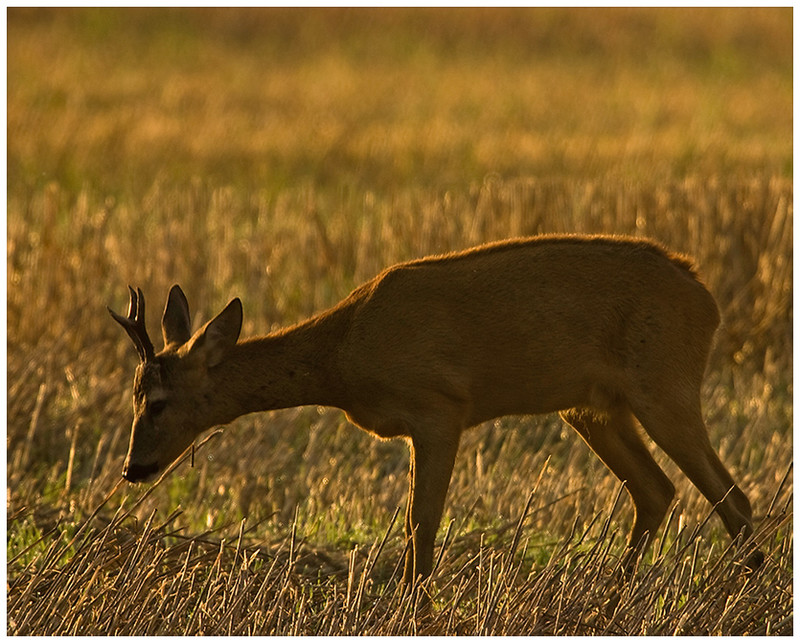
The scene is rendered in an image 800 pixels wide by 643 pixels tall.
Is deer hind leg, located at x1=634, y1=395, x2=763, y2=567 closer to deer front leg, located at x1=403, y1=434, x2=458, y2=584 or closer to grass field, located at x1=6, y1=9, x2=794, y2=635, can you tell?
grass field, located at x1=6, y1=9, x2=794, y2=635

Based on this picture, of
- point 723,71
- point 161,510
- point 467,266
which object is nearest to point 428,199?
point 161,510

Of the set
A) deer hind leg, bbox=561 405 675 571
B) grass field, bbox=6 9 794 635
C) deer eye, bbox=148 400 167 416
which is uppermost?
deer eye, bbox=148 400 167 416

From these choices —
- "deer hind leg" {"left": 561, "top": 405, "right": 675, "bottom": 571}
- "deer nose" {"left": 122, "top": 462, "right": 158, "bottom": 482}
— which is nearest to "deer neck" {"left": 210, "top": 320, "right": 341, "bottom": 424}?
"deer nose" {"left": 122, "top": 462, "right": 158, "bottom": 482}

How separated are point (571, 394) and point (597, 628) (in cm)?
125

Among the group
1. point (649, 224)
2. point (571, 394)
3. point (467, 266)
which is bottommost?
point (649, 224)

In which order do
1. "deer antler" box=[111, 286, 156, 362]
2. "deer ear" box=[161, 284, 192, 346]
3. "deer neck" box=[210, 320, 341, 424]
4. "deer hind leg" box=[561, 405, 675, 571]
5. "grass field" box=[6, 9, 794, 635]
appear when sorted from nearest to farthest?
"grass field" box=[6, 9, 794, 635] < "deer antler" box=[111, 286, 156, 362] < "deer neck" box=[210, 320, 341, 424] < "deer ear" box=[161, 284, 192, 346] < "deer hind leg" box=[561, 405, 675, 571]

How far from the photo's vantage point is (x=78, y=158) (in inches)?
832

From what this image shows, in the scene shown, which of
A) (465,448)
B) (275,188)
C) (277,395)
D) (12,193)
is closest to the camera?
(277,395)

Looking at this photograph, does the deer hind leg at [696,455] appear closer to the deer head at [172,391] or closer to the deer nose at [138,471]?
the deer head at [172,391]

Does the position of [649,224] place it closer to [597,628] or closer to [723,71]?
[597,628]

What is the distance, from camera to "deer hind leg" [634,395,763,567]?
7027 mm

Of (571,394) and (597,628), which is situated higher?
(571,394)

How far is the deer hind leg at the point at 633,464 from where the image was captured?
301 inches

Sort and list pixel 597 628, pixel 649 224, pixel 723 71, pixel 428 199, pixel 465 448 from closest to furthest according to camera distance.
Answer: pixel 597 628, pixel 465 448, pixel 649 224, pixel 428 199, pixel 723 71
